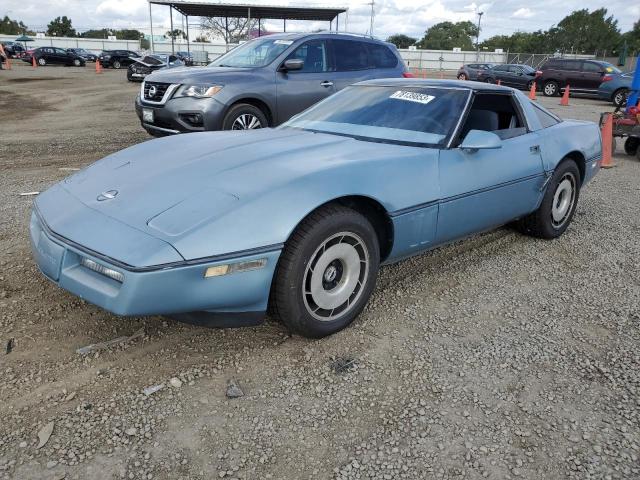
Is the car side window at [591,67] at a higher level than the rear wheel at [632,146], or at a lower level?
higher

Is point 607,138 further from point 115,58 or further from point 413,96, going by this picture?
point 115,58

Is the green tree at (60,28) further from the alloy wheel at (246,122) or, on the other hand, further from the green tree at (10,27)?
the alloy wheel at (246,122)

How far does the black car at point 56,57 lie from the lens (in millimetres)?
35781

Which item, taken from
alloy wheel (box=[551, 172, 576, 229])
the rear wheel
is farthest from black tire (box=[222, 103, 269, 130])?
the rear wheel

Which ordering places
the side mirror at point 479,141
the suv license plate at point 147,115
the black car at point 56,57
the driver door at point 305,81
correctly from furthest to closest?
the black car at point 56,57
the driver door at point 305,81
the suv license plate at point 147,115
the side mirror at point 479,141

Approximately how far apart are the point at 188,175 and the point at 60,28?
10685 cm

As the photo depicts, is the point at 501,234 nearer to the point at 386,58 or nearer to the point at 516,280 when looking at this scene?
the point at 516,280

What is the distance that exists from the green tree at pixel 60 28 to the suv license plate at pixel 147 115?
100 meters

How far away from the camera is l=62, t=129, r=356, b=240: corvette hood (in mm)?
2379

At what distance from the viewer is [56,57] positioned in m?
36.7

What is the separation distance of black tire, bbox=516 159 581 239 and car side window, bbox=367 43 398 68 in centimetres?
427

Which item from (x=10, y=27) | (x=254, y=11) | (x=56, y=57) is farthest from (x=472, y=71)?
(x=10, y=27)

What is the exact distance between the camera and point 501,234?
4582mm

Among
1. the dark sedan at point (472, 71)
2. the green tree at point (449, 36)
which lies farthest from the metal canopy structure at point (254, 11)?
the green tree at point (449, 36)
